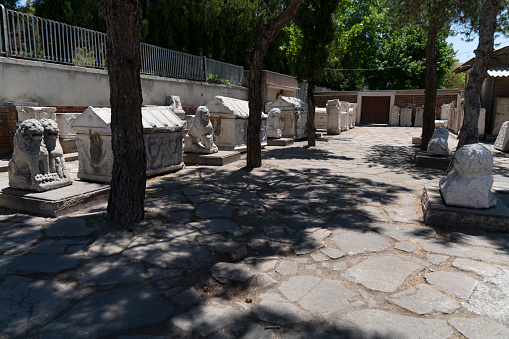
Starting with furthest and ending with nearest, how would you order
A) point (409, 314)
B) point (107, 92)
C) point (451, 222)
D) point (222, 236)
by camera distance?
point (107, 92) < point (451, 222) < point (222, 236) < point (409, 314)

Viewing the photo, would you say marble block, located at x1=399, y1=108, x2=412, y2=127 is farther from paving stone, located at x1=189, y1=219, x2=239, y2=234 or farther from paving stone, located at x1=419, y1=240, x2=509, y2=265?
paving stone, located at x1=189, y1=219, x2=239, y2=234

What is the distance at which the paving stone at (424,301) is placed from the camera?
2342mm

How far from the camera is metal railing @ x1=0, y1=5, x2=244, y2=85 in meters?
7.63

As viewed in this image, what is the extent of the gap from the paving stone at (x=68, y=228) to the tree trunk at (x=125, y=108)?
0.92 ft

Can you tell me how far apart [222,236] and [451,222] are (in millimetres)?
2469

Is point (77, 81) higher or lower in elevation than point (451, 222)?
higher

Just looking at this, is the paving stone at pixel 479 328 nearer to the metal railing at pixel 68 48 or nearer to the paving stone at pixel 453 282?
the paving stone at pixel 453 282

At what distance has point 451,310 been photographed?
7.64 feet

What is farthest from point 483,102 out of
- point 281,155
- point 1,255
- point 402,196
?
point 1,255

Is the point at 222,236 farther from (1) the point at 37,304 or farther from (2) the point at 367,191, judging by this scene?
(2) the point at 367,191

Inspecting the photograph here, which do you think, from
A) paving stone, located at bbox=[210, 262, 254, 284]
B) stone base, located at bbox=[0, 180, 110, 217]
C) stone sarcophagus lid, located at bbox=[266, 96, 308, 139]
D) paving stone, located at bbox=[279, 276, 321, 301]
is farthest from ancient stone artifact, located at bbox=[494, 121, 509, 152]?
stone base, located at bbox=[0, 180, 110, 217]

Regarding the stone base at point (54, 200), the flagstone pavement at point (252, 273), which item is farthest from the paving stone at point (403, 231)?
the stone base at point (54, 200)

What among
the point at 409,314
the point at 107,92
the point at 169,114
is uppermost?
the point at 107,92

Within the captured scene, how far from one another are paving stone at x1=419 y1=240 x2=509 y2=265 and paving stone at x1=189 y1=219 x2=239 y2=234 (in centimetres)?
189
